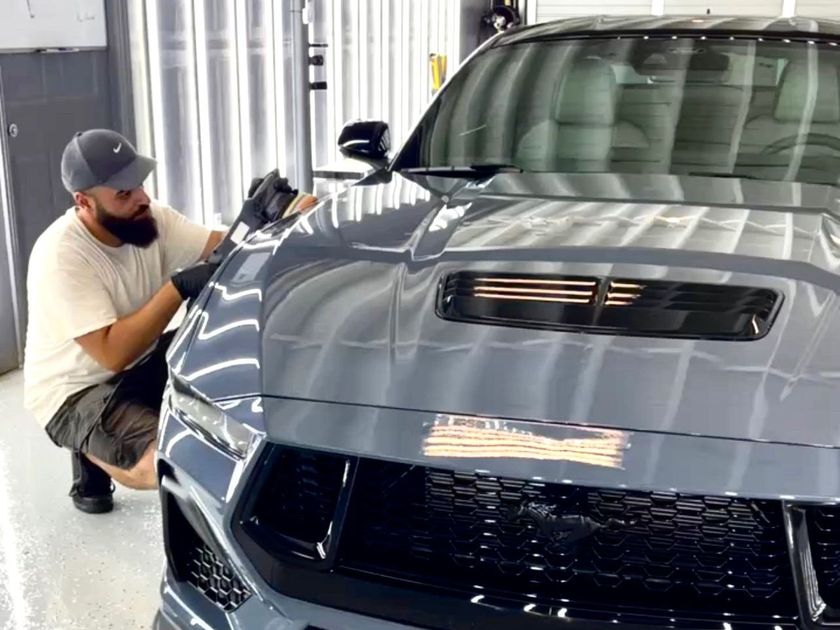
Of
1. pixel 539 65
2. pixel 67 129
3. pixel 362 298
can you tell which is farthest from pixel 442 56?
A: pixel 362 298

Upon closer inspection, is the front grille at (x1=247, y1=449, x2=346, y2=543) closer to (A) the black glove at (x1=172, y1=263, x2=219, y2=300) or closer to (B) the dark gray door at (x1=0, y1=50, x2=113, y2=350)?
(A) the black glove at (x1=172, y1=263, x2=219, y2=300)

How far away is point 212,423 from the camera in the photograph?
53.6 inches

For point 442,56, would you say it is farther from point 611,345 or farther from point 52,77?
point 611,345

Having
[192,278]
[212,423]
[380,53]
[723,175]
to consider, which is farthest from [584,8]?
[212,423]

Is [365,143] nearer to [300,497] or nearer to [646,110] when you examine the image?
[646,110]

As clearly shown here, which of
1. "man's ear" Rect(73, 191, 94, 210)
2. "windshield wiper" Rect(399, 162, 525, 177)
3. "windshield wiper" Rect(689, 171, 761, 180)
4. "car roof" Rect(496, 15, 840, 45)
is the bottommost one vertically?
"man's ear" Rect(73, 191, 94, 210)

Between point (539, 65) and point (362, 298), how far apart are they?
133 cm

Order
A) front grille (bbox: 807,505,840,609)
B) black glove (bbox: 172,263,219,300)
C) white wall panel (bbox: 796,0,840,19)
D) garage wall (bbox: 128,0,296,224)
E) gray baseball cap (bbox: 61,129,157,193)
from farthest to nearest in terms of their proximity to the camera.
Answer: white wall panel (bbox: 796,0,840,19), garage wall (bbox: 128,0,296,224), gray baseball cap (bbox: 61,129,157,193), black glove (bbox: 172,263,219,300), front grille (bbox: 807,505,840,609)

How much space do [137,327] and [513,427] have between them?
1.52 m

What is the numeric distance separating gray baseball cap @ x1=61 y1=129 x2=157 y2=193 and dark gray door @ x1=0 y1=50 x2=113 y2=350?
1.35m

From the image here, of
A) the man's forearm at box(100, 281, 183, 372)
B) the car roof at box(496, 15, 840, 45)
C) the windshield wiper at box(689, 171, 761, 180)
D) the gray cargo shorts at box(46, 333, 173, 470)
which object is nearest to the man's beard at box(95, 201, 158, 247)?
the man's forearm at box(100, 281, 183, 372)

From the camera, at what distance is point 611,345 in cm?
131

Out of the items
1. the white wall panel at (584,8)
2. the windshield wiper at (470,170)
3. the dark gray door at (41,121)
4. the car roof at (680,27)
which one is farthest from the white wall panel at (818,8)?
the windshield wiper at (470,170)

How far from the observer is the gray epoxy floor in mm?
2236
